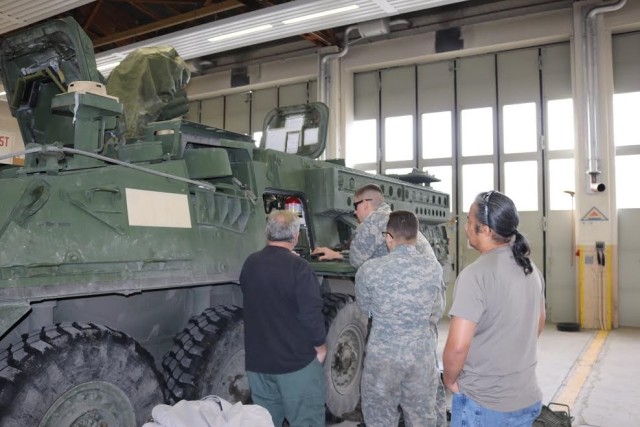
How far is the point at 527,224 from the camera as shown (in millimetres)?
11578

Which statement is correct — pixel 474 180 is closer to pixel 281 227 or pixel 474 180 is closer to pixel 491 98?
pixel 491 98

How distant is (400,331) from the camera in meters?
3.39

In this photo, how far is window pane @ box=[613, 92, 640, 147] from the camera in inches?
425

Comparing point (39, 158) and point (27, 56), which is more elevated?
point (27, 56)

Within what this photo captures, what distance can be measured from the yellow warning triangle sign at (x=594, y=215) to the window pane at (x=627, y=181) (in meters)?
0.68

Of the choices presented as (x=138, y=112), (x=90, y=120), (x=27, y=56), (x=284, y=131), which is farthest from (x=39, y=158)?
(x=284, y=131)

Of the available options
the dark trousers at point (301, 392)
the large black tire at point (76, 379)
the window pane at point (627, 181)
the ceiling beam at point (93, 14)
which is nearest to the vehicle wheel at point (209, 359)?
the large black tire at point (76, 379)

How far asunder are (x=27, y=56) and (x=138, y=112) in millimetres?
940

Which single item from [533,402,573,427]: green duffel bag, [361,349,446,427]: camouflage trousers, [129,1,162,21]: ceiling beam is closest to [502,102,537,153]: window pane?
[129,1,162,21]: ceiling beam

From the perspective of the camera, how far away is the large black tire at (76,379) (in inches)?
103

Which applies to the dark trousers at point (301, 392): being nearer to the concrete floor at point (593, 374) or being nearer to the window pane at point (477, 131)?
the concrete floor at point (593, 374)

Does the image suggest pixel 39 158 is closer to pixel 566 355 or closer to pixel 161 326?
pixel 161 326

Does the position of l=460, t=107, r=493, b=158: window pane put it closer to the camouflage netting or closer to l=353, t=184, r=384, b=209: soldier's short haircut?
l=353, t=184, r=384, b=209: soldier's short haircut

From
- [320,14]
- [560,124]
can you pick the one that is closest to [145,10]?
[320,14]
